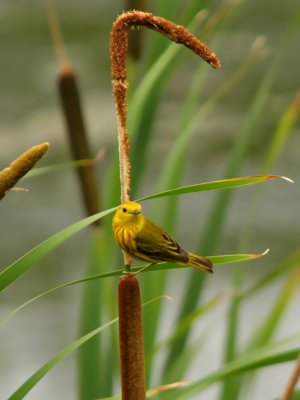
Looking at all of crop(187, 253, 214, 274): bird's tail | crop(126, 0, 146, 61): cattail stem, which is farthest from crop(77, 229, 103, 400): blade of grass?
crop(187, 253, 214, 274): bird's tail

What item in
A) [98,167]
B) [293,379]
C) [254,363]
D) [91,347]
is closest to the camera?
[293,379]

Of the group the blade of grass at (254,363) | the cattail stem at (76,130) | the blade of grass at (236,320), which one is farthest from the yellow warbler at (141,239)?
the blade of grass at (236,320)

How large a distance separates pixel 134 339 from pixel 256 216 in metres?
2.60

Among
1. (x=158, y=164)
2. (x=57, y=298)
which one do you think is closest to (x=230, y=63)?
(x=158, y=164)

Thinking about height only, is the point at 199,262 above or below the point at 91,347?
above

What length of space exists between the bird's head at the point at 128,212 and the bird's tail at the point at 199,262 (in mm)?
46

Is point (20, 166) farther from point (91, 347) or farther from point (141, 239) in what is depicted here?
point (91, 347)

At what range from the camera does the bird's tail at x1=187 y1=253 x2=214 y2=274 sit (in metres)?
0.63

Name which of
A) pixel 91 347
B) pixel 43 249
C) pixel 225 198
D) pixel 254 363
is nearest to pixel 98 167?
pixel 225 198

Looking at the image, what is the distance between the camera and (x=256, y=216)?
124 inches

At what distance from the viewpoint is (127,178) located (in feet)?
1.91

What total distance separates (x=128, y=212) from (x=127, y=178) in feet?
0.07

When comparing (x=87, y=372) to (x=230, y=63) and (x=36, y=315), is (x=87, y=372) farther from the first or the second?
(x=230, y=63)

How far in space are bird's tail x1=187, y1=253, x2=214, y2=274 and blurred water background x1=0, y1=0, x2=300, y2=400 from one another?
5.71 feet
